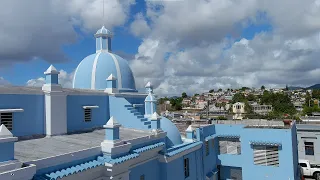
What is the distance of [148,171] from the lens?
1256 centimetres

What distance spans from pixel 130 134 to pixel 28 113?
4665mm

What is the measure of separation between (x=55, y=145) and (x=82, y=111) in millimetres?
3792

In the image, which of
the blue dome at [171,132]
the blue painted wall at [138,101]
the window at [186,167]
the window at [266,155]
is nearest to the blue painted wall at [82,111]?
the blue painted wall at [138,101]

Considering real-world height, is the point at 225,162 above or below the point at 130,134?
below

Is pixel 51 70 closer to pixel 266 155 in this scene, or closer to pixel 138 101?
pixel 138 101

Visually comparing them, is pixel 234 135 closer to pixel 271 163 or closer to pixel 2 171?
pixel 271 163

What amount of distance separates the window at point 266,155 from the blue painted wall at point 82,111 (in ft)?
38.1

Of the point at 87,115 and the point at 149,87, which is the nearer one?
the point at 87,115

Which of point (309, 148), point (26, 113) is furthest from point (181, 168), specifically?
point (309, 148)

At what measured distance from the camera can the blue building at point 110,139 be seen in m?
8.64

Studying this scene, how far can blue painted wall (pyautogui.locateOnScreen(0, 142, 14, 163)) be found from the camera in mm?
6586

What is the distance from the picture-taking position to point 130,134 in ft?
43.9

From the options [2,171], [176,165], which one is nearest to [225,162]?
[176,165]

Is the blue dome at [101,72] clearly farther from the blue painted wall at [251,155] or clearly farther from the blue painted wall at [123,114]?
the blue painted wall at [251,155]
